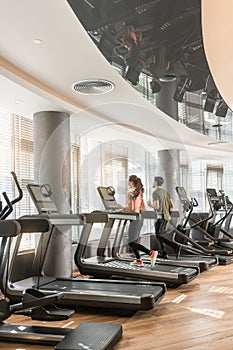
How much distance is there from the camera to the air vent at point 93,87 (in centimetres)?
466

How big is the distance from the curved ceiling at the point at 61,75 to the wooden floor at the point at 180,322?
234cm

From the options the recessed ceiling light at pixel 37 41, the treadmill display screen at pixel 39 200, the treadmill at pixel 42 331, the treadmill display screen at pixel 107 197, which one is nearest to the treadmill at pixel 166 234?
the treadmill display screen at pixel 107 197

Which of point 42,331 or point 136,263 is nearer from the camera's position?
point 42,331

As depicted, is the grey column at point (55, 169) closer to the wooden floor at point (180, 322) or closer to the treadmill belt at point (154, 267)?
the treadmill belt at point (154, 267)

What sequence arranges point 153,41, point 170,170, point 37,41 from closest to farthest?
point 153,41 → point 37,41 → point 170,170

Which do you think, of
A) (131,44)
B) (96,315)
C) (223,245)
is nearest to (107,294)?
(96,315)

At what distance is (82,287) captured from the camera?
3912 millimetres

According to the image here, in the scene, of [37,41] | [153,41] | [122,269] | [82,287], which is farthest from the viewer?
[122,269]

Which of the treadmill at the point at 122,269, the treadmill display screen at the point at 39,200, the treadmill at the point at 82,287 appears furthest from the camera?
the treadmill at the point at 122,269

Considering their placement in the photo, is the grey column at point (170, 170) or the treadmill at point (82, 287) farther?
the grey column at point (170, 170)

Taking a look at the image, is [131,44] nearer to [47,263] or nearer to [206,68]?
[206,68]

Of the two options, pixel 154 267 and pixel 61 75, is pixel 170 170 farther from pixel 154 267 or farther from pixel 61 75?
pixel 61 75

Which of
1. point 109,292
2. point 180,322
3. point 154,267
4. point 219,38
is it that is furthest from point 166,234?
point 219,38

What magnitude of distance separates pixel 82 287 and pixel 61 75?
2.19m
